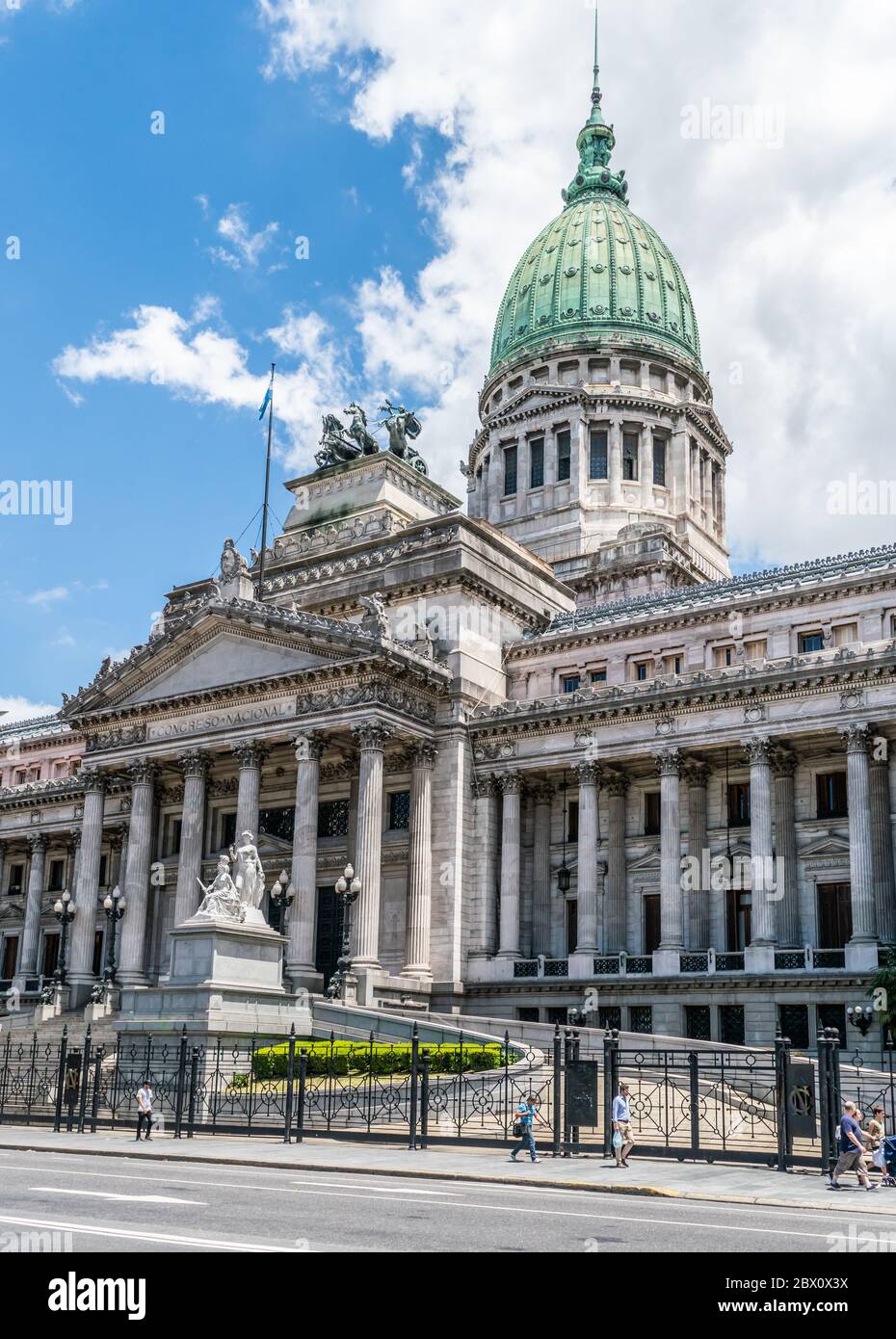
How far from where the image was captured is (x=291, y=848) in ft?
188

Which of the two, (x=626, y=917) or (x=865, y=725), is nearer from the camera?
(x=865, y=725)

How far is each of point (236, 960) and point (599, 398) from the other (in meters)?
55.5

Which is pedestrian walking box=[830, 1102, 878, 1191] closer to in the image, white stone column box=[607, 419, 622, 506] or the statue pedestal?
the statue pedestal

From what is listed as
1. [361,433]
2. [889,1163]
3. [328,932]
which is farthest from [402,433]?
[889,1163]

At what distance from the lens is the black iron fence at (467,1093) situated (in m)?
24.7

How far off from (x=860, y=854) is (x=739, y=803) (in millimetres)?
6632

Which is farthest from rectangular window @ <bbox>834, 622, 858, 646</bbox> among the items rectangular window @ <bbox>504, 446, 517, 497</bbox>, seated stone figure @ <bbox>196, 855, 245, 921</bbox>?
rectangular window @ <bbox>504, 446, 517, 497</bbox>

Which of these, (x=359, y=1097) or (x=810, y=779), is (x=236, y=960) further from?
(x=810, y=779)

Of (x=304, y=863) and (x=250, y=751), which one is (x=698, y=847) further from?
(x=250, y=751)

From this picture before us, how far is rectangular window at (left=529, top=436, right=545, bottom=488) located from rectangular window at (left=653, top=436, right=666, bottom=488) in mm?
7064

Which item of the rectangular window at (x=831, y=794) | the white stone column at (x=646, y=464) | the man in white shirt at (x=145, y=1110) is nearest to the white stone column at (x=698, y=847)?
the rectangular window at (x=831, y=794)

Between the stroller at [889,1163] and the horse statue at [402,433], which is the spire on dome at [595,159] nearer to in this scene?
the horse statue at [402,433]
